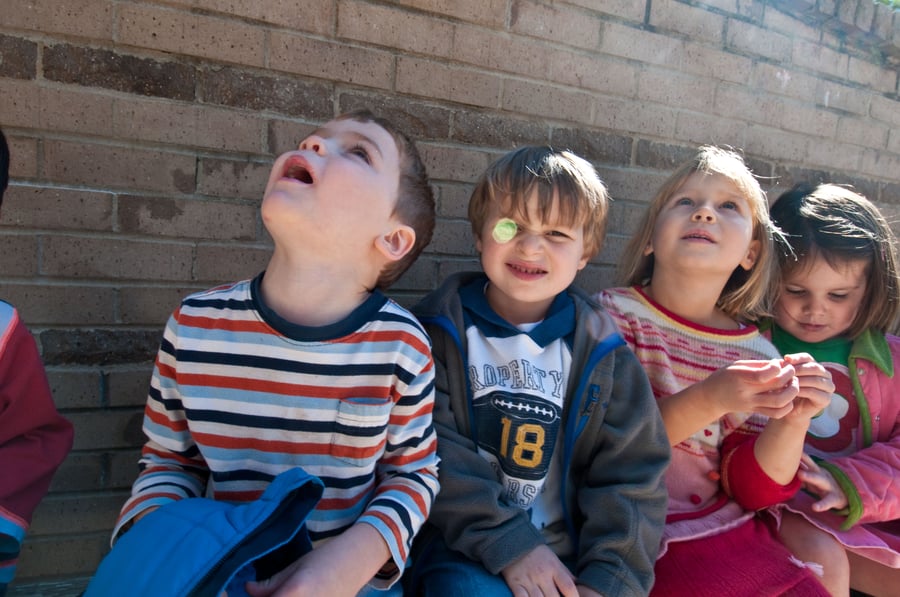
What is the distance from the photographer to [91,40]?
210 cm

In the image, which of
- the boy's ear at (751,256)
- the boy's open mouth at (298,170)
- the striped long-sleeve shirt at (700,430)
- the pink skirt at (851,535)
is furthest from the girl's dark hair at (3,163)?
the pink skirt at (851,535)

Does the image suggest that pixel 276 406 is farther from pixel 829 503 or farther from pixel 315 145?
pixel 829 503

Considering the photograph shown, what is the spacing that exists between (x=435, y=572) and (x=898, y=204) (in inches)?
146

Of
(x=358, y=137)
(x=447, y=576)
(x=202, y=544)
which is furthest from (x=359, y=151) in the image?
(x=447, y=576)

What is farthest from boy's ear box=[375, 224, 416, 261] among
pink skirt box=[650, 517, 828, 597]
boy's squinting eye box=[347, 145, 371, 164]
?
pink skirt box=[650, 517, 828, 597]

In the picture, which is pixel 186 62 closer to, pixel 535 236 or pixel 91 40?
pixel 91 40

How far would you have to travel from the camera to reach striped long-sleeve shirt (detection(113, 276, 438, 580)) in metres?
1.69

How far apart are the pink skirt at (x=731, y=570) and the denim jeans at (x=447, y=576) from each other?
1.74 ft

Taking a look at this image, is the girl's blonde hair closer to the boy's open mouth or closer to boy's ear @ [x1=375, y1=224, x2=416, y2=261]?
boy's ear @ [x1=375, y1=224, x2=416, y2=261]

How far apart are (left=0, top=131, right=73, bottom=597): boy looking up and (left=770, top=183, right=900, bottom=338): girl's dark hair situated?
8.24ft

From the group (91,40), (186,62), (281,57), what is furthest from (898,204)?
(91,40)

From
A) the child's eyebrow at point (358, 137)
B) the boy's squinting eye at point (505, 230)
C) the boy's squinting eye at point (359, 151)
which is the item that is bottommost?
the boy's squinting eye at point (505, 230)

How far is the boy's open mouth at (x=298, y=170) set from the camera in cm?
176

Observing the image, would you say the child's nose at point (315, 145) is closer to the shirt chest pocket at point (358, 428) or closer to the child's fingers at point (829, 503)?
the shirt chest pocket at point (358, 428)
